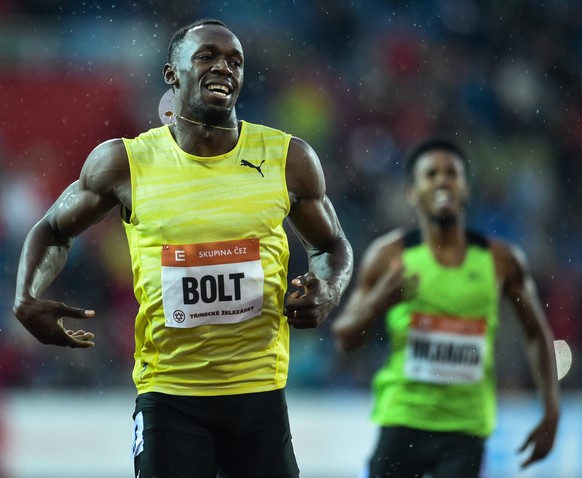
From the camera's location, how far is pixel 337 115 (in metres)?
8.81

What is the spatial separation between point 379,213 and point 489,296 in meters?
3.41

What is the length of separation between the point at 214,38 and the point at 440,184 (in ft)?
6.13

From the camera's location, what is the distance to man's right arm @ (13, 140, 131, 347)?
11.5 ft

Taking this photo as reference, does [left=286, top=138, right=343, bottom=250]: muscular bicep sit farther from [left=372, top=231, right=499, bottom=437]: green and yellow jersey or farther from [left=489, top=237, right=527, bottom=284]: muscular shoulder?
[left=489, top=237, right=527, bottom=284]: muscular shoulder

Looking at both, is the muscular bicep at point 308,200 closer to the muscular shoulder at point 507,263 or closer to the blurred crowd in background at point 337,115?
the muscular shoulder at point 507,263

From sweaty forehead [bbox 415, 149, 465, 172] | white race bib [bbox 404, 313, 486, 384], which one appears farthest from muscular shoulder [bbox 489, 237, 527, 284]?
sweaty forehead [bbox 415, 149, 465, 172]

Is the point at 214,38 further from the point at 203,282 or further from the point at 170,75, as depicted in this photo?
the point at 203,282

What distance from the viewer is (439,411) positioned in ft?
15.9

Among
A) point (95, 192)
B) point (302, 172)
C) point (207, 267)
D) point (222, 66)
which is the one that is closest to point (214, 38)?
point (222, 66)

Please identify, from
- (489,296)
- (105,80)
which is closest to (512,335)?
(489,296)

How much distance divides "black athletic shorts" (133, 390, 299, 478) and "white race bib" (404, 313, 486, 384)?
4.66 ft

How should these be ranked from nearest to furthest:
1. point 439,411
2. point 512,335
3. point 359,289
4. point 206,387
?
point 206,387
point 439,411
point 359,289
point 512,335

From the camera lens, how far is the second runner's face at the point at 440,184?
525 centimetres

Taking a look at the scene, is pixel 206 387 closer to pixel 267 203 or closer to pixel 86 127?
pixel 267 203
